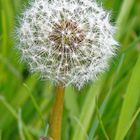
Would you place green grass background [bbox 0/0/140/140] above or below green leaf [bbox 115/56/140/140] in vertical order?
below

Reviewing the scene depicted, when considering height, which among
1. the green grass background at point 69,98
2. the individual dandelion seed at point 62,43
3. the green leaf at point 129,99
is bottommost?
the green grass background at point 69,98

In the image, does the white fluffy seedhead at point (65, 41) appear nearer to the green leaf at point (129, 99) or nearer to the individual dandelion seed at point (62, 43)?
the individual dandelion seed at point (62, 43)

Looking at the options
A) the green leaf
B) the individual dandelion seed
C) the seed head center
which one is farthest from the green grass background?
the seed head center

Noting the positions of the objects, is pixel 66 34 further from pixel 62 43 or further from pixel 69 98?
pixel 69 98

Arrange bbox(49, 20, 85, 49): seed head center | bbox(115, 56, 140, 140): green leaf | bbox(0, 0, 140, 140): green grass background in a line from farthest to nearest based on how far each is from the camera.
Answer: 1. bbox(0, 0, 140, 140): green grass background
2. bbox(115, 56, 140, 140): green leaf
3. bbox(49, 20, 85, 49): seed head center

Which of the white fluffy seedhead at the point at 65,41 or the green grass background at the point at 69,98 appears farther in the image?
the green grass background at the point at 69,98

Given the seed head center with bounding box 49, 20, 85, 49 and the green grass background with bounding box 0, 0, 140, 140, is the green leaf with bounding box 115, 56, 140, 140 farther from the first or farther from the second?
the seed head center with bounding box 49, 20, 85, 49

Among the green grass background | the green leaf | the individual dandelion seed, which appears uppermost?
the individual dandelion seed

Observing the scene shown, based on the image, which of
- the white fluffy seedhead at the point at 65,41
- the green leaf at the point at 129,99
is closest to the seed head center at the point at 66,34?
the white fluffy seedhead at the point at 65,41

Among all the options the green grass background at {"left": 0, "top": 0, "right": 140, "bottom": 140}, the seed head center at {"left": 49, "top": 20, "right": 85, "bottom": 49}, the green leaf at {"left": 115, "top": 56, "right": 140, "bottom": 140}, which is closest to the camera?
the seed head center at {"left": 49, "top": 20, "right": 85, "bottom": 49}
